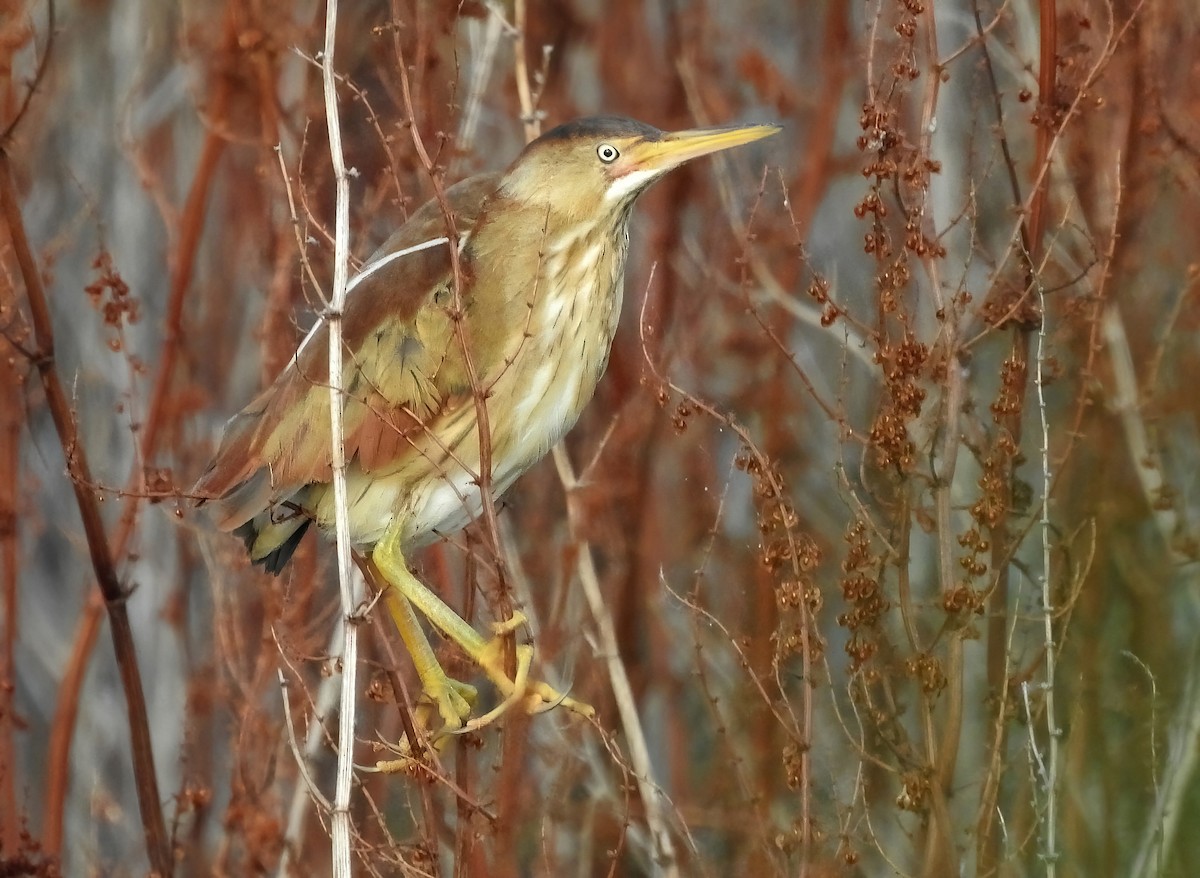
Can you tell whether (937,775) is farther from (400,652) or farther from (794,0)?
(794,0)

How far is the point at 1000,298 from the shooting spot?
2.46 meters

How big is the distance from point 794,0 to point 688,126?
0.81 m

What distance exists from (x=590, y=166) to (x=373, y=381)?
45 centimetres

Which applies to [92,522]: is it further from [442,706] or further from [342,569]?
[342,569]

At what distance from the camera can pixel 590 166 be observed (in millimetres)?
2355

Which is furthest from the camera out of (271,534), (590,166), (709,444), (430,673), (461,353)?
(709,444)

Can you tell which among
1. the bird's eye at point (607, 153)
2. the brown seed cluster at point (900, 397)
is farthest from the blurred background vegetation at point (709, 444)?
the bird's eye at point (607, 153)

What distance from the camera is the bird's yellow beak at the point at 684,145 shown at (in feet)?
7.14

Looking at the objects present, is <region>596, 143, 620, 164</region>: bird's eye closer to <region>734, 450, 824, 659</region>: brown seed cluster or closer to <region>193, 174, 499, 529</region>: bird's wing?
<region>193, 174, 499, 529</region>: bird's wing

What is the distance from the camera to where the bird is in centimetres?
230

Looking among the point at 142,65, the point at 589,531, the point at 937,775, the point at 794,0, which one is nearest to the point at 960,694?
the point at 937,775

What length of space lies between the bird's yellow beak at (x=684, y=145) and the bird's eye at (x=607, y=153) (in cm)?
2

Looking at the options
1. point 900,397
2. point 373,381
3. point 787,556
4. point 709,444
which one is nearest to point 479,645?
point 373,381

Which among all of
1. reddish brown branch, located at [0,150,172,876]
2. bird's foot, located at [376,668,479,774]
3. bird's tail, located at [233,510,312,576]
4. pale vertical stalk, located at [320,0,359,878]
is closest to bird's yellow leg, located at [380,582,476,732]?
bird's foot, located at [376,668,479,774]
